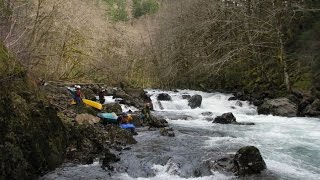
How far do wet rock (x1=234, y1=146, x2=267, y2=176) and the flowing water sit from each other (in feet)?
0.55

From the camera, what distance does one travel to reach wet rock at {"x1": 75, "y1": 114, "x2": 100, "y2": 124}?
31.9ft

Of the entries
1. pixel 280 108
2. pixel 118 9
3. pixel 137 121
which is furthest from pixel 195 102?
pixel 118 9

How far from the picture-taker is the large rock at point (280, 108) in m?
15.3

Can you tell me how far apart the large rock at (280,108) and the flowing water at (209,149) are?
0.61 metres

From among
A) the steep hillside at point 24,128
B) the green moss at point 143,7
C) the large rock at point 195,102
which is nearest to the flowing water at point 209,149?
the steep hillside at point 24,128

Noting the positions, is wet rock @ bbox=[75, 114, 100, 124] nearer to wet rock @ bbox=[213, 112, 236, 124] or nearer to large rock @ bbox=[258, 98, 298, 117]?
wet rock @ bbox=[213, 112, 236, 124]

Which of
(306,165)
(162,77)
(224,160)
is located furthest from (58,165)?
(162,77)

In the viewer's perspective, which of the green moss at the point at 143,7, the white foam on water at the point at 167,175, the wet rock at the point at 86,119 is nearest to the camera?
the white foam on water at the point at 167,175

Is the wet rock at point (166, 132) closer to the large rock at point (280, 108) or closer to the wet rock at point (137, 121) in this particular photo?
the wet rock at point (137, 121)

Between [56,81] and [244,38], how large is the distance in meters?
17.3

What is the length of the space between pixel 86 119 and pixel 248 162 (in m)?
4.78

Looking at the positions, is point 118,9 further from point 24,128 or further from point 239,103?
point 24,128

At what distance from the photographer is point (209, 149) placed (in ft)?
31.0

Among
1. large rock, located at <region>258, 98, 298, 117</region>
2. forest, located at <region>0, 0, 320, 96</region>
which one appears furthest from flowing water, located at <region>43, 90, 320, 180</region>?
forest, located at <region>0, 0, 320, 96</region>
